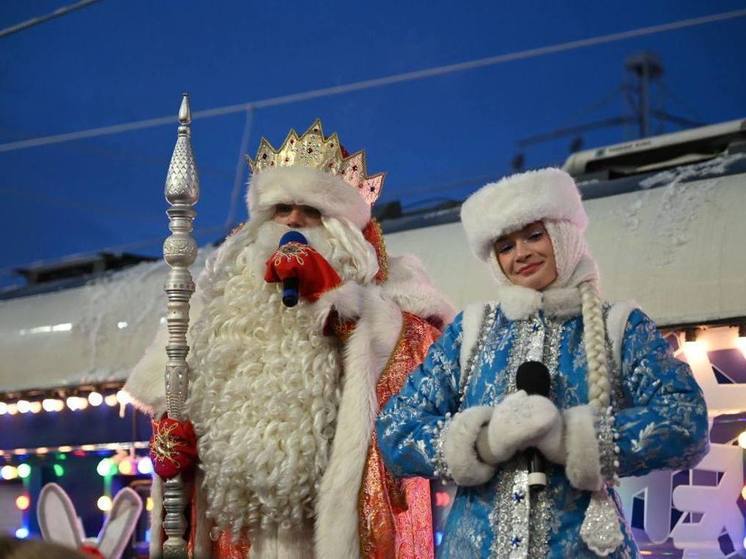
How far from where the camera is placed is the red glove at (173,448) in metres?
3.80

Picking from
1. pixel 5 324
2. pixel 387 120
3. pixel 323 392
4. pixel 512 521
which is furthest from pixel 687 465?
pixel 387 120

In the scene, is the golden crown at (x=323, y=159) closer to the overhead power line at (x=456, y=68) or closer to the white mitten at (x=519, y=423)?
the white mitten at (x=519, y=423)

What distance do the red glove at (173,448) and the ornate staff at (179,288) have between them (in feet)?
0.21

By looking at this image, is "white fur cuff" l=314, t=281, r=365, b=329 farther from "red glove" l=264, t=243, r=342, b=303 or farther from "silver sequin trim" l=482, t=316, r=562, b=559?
"silver sequin trim" l=482, t=316, r=562, b=559

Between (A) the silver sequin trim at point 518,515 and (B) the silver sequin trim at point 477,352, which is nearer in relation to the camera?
(A) the silver sequin trim at point 518,515

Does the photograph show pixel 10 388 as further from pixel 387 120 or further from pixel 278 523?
pixel 387 120

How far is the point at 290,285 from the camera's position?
3707mm

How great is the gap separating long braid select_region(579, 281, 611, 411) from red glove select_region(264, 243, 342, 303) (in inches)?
40.5

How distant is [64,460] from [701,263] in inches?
162

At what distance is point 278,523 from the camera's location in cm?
369

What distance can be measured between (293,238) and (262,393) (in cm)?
50

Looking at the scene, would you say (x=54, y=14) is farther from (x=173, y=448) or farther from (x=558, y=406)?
(x=558, y=406)

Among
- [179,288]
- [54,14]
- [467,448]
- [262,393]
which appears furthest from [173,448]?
[54,14]

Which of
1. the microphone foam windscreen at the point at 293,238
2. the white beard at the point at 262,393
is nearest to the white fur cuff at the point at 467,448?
the white beard at the point at 262,393
